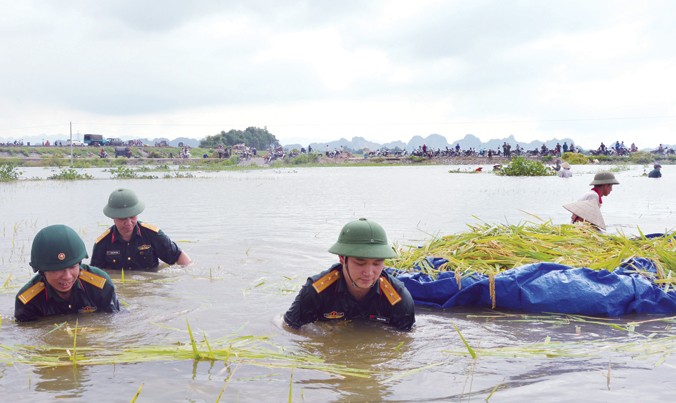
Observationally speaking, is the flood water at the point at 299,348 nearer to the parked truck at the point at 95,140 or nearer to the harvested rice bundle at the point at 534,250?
the harvested rice bundle at the point at 534,250

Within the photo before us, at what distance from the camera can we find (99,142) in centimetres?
7206

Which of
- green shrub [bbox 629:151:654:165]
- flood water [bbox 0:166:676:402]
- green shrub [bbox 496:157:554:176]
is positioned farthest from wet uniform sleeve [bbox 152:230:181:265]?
green shrub [bbox 629:151:654:165]

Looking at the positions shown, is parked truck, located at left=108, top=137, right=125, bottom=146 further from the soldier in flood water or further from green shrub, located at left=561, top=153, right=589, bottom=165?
the soldier in flood water

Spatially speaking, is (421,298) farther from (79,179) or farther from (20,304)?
(79,179)

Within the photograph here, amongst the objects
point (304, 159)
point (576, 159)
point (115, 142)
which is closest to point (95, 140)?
point (115, 142)

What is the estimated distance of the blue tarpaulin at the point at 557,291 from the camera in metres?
5.43

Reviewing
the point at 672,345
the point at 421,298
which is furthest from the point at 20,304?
the point at 672,345

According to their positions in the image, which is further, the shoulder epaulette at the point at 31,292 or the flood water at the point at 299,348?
the shoulder epaulette at the point at 31,292

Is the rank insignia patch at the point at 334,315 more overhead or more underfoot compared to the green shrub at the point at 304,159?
more underfoot

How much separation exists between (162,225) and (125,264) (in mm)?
6190

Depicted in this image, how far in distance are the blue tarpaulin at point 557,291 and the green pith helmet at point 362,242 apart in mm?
1630

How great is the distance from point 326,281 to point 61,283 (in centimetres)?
211

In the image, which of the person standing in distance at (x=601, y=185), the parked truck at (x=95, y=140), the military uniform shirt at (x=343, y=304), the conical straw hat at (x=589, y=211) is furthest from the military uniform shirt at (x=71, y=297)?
the parked truck at (x=95, y=140)

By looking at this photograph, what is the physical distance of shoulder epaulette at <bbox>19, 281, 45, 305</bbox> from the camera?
16.6ft
